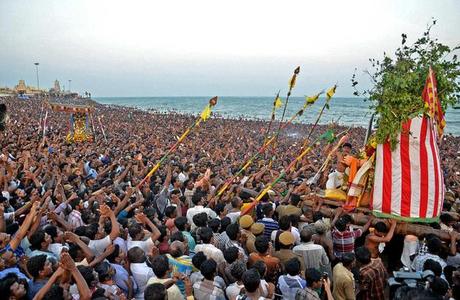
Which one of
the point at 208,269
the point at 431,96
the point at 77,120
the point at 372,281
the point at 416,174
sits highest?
the point at 431,96

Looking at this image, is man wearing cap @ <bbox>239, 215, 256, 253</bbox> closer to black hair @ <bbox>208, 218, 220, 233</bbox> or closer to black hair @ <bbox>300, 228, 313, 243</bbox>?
black hair @ <bbox>208, 218, 220, 233</bbox>

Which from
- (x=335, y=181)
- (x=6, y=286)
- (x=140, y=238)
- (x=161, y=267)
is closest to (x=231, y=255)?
(x=161, y=267)

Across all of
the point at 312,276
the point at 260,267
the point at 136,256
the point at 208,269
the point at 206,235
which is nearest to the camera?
the point at 312,276

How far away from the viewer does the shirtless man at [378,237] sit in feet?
15.5

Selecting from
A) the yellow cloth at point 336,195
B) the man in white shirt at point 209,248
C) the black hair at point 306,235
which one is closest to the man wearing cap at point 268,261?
the man in white shirt at point 209,248

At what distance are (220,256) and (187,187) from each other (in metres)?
3.93

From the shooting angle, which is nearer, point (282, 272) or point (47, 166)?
point (282, 272)

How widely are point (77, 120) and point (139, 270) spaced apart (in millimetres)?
16574

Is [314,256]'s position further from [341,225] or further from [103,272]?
[103,272]

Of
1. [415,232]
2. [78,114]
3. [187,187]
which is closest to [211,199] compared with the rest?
[187,187]

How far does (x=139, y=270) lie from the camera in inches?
160

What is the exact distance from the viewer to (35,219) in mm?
4918

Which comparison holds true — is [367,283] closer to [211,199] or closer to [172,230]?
[172,230]

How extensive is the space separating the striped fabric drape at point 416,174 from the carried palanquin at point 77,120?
16643 millimetres
